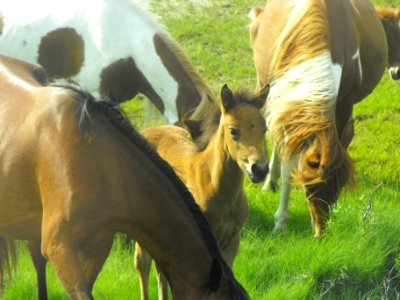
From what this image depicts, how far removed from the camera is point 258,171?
487 centimetres

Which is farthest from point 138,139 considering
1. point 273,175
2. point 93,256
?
point 273,175

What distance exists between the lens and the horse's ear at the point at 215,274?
3.91m

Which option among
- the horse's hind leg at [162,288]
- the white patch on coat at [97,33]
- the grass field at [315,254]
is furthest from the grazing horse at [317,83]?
the horse's hind leg at [162,288]

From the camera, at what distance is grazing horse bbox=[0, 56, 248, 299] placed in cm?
410

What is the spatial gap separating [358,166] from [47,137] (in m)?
4.40

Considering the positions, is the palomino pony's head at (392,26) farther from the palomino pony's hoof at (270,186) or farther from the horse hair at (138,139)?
the horse hair at (138,139)

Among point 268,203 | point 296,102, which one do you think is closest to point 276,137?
point 296,102

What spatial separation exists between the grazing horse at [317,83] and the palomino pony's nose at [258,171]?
70 centimetres

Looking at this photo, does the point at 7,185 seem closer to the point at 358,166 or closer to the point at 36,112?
the point at 36,112

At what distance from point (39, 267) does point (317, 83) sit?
237cm

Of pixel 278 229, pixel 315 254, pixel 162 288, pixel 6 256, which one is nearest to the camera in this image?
pixel 6 256

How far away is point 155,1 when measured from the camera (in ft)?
42.7

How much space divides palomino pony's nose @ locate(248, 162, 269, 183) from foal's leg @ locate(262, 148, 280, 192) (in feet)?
9.34

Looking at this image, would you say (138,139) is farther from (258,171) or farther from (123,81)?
(123,81)
